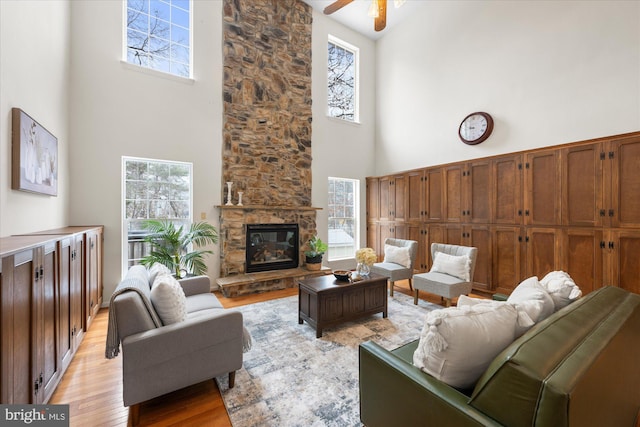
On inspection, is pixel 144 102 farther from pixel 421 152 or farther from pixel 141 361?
pixel 421 152

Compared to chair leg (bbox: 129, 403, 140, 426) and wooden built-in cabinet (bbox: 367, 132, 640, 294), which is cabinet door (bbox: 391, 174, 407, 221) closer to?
wooden built-in cabinet (bbox: 367, 132, 640, 294)

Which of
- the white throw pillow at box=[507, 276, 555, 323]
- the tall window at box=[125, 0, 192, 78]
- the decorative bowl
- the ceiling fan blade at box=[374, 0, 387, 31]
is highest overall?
the tall window at box=[125, 0, 192, 78]

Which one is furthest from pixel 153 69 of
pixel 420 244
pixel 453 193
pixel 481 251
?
pixel 481 251

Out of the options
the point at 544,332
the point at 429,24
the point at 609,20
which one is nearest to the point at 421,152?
the point at 429,24

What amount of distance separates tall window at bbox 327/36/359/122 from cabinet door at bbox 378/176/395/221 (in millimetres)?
1691

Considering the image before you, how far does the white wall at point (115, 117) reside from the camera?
11.7 ft

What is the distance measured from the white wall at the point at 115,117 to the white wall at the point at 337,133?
2206 millimetres

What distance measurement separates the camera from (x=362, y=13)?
5.52m

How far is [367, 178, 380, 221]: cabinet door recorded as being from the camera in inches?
239

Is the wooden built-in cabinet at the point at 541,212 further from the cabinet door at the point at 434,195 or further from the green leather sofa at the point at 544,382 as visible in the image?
the green leather sofa at the point at 544,382

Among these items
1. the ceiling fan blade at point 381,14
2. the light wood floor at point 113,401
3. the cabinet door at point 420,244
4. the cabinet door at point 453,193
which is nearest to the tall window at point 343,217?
the cabinet door at point 420,244

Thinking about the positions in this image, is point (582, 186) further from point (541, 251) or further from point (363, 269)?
point (363, 269)

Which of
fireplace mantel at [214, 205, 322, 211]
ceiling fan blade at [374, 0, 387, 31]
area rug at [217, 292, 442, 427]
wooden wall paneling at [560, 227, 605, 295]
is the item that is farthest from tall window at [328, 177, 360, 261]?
wooden wall paneling at [560, 227, 605, 295]

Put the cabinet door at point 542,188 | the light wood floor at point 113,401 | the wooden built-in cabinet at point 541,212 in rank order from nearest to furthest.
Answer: the light wood floor at point 113,401 < the wooden built-in cabinet at point 541,212 < the cabinet door at point 542,188
